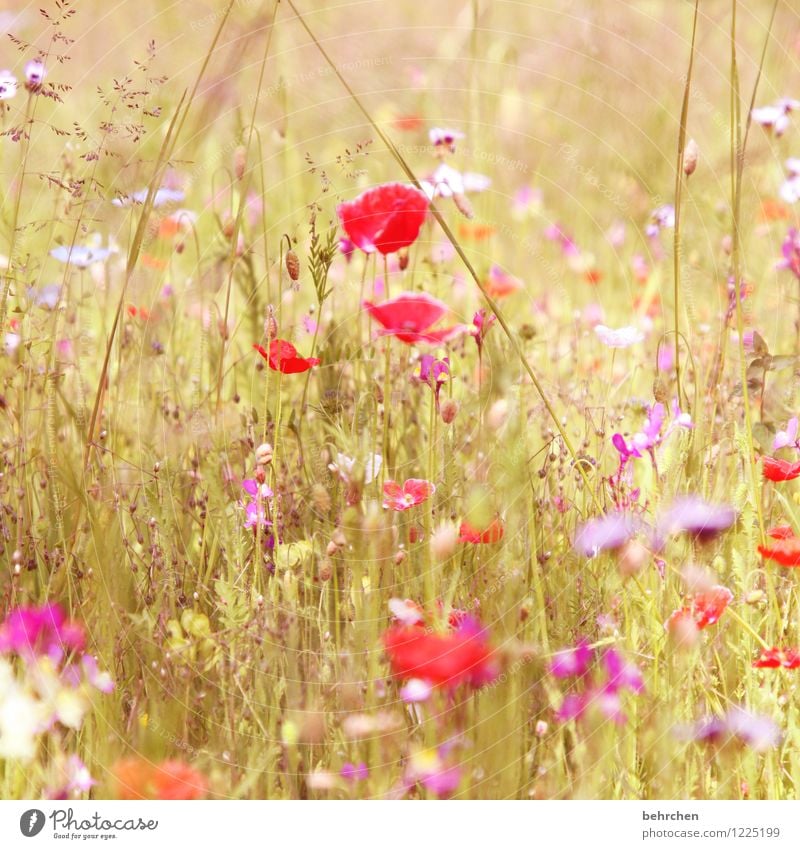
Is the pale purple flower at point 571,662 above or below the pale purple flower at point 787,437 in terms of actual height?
below

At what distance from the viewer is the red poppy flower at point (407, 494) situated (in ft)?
4.51

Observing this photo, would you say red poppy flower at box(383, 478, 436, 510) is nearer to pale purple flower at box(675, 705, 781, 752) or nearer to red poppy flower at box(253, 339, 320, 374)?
red poppy flower at box(253, 339, 320, 374)

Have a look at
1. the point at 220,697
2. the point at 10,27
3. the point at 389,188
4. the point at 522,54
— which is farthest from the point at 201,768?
the point at 522,54

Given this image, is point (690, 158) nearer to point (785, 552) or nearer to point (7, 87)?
point (785, 552)

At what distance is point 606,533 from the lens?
1382mm

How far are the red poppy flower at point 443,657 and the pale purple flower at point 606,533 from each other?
220mm

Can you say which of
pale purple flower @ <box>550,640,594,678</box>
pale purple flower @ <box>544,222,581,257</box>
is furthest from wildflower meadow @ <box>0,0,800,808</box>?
pale purple flower @ <box>544,222,581,257</box>

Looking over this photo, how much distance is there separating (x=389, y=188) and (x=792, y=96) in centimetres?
111

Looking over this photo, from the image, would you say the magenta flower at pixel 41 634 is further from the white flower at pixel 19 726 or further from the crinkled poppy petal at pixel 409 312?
the crinkled poppy petal at pixel 409 312

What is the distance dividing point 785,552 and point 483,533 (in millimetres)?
363

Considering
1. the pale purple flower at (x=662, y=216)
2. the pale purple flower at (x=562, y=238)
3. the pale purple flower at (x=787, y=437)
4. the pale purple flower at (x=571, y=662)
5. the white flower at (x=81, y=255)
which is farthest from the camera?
the pale purple flower at (x=562, y=238)

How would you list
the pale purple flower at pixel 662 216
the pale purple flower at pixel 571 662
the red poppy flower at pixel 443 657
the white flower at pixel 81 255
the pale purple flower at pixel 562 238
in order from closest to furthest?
the red poppy flower at pixel 443 657 < the pale purple flower at pixel 571 662 < the white flower at pixel 81 255 < the pale purple flower at pixel 662 216 < the pale purple flower at pixel 562 238

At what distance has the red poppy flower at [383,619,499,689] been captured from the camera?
118cm

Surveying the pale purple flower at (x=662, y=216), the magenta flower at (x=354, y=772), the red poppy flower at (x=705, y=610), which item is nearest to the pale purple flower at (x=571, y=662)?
the red poppy flower at (x=705, y=610)
